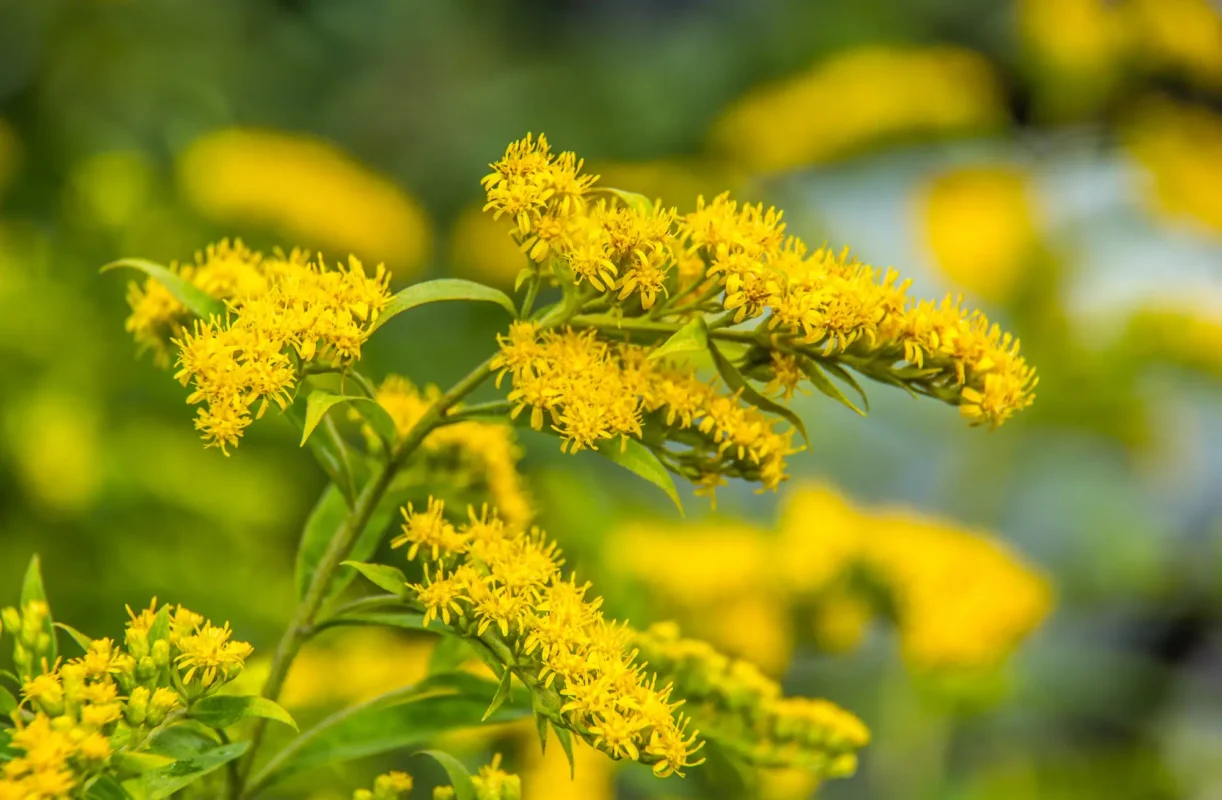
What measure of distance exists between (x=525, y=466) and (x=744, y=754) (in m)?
1.42

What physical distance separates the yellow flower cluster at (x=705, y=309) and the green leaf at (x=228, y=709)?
0.17 meters

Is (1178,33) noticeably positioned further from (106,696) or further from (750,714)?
(106,696)

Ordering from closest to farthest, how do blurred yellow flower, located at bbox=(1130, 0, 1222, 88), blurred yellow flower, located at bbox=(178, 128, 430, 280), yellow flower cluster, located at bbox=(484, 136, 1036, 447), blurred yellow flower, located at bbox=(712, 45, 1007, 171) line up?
1. yellow flower cluster, located at bbox=(484, 136, 1036, 447)
2. blurred yellow flower, located at bbox=(178, 128, 430, 280)
3. blurred yellow flower, located at bbox=(1130, 0, 1222, 88)
4. blurred yellow flower, located at bbox=(712, 45, 1007, 171)

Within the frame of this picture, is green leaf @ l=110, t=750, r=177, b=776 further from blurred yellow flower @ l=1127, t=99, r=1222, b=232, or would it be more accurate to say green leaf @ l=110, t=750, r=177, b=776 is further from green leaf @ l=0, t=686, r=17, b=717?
blurred yellow flower @ l=1127, t=99, r=1222, b=232

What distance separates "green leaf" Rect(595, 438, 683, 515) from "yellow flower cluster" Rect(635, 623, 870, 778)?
170mm

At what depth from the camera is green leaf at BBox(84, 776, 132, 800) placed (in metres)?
0.53

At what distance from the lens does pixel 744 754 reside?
29.1 inches

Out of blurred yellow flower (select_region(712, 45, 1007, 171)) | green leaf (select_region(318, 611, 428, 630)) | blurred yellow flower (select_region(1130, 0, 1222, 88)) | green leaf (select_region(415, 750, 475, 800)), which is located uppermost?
blurred yellow flower (select_region(1130, 0, 1222, 88))

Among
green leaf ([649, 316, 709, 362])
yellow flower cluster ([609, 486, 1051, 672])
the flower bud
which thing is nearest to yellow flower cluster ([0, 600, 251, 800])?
the flower bud

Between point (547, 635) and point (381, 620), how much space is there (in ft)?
0.28

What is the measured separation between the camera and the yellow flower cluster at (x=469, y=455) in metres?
→ 0.69

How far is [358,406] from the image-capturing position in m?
0.60

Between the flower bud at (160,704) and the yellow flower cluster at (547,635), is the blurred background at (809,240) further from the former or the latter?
the flower bud at (160,704)

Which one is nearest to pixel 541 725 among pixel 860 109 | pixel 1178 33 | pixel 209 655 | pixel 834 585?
pixel 209 655
